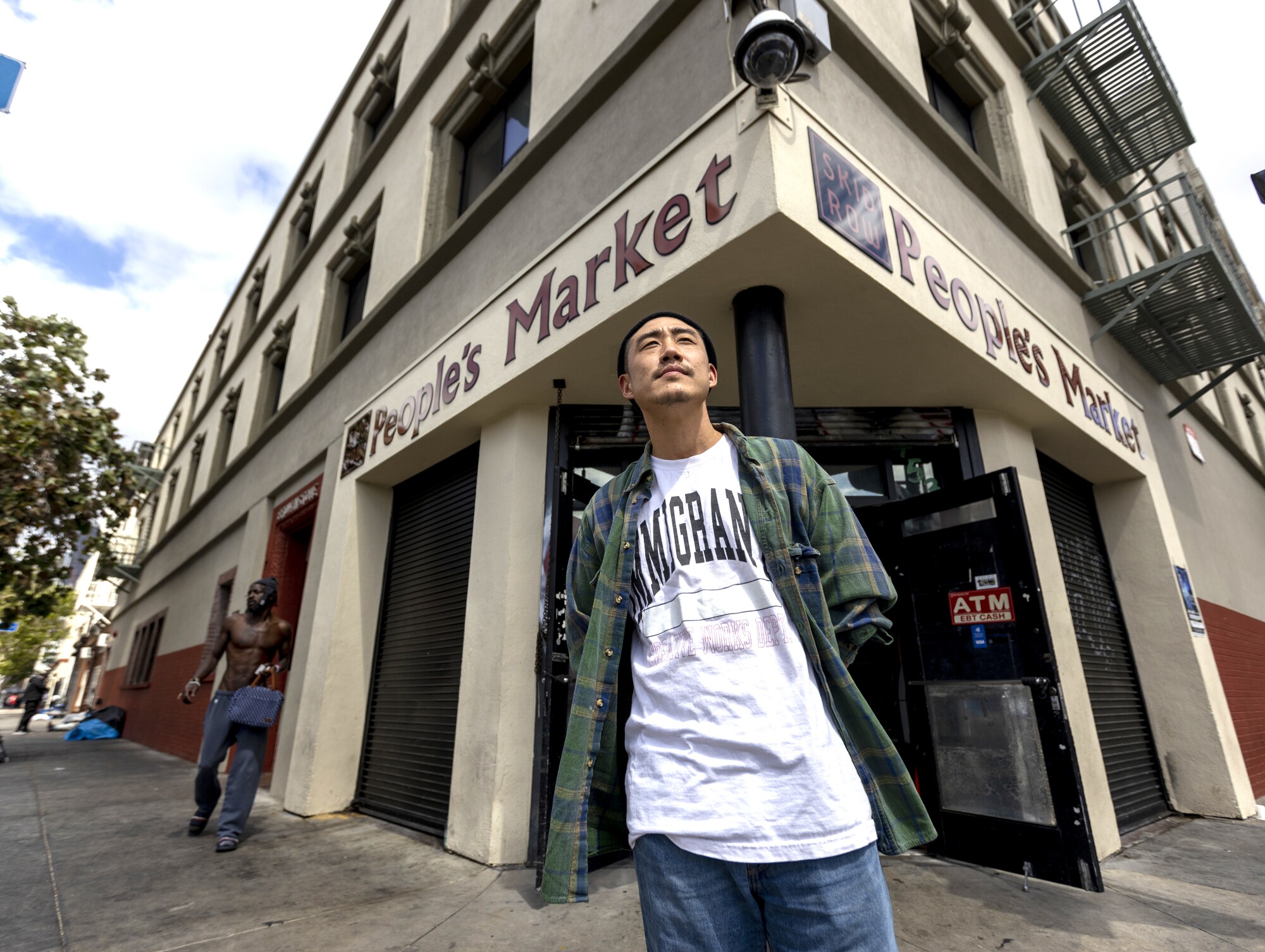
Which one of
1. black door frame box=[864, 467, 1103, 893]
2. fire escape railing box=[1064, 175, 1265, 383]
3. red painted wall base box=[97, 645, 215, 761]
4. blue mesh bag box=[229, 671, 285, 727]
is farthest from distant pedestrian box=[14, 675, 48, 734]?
fire escape railing box=[1064, 175, 1265, 383]

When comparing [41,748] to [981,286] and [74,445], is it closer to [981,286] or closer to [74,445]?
[74,445]

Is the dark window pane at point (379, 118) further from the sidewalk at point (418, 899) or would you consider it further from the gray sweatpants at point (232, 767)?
the sidewalk at point (418, 899)

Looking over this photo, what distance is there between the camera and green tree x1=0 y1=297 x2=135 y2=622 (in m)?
10.0

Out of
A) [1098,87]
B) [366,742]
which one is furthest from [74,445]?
[1098,87]

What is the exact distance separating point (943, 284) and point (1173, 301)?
Answer: 4980 mm

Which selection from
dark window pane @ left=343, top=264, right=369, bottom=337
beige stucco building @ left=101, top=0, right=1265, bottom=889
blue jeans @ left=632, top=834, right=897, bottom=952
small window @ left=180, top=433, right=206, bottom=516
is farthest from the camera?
small window @ left=180, top=433, right=206, bottom=516

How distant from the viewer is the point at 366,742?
680cm

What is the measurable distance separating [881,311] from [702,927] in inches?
154

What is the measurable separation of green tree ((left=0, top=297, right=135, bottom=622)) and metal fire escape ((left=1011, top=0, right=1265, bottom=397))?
14371 mm

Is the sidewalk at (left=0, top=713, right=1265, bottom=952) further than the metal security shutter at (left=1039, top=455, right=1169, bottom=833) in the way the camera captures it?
No

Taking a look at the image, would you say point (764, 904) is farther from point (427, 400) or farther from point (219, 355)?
point (219, 355)

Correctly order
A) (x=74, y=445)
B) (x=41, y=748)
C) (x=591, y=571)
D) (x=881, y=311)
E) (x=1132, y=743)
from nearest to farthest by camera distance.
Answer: (x=591, y=571)
(x=881, y=311)
(x=1132, y=743)
(x=74, y=445)
(x=41, y=748)

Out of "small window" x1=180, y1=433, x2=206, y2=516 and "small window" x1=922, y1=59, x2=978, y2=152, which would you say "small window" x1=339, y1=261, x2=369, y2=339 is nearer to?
"small window" x1=922, y1=59, x2=978, y2=152

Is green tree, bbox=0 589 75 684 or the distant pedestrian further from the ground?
green tree, bbox=0 589 75 684
